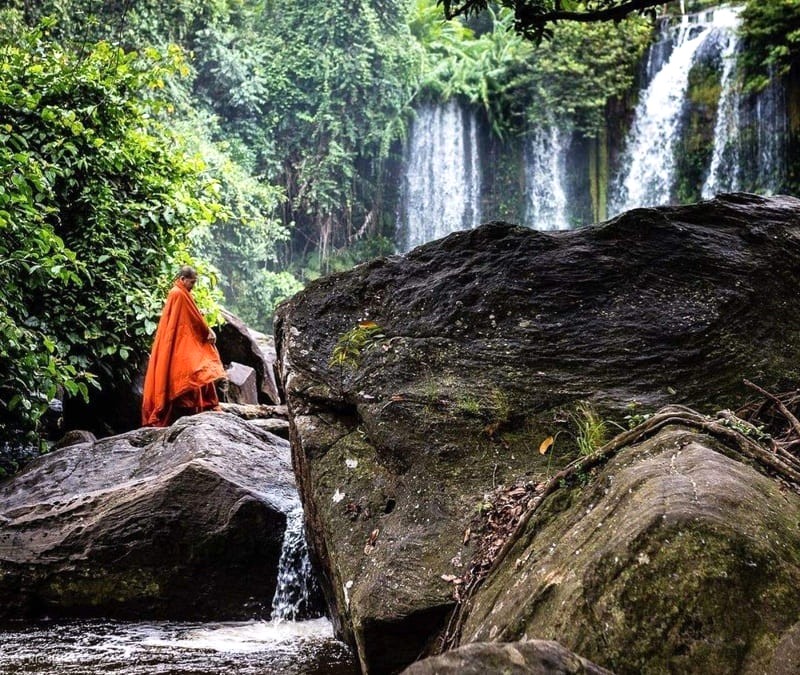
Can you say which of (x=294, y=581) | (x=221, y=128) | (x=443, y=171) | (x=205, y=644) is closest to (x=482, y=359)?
(x=294, y=581)

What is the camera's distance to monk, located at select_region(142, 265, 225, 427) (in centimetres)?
820

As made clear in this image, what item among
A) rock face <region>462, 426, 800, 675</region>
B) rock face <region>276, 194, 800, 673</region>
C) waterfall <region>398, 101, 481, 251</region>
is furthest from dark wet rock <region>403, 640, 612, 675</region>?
waterfall <region>398, 101, 481, 251</region>

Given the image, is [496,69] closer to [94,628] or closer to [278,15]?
[278,15]

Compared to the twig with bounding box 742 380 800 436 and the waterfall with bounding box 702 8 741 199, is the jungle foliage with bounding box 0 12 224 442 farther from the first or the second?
the waterfall with bounding box 702 8 741 199

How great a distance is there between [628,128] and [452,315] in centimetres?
1951

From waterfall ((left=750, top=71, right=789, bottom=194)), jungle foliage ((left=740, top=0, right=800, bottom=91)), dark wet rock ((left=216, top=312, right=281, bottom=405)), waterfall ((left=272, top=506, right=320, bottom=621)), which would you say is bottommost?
dark wet rock ((left=216, top=312, right=281, bottom=405))

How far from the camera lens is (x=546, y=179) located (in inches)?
958

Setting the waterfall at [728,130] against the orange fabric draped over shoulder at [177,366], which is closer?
the orange fabric draped over shoulder at [177,366]

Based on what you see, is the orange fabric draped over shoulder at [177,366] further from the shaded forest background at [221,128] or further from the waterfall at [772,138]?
the waterfall at [772,138]

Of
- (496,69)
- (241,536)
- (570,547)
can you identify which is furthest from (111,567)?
(496,69)

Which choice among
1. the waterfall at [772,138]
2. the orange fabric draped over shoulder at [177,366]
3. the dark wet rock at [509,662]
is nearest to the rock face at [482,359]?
the dark wet rock at [509,662]

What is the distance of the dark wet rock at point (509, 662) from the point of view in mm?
1752

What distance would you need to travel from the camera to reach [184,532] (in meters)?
5.04

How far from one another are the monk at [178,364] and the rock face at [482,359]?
3605 millimetres
